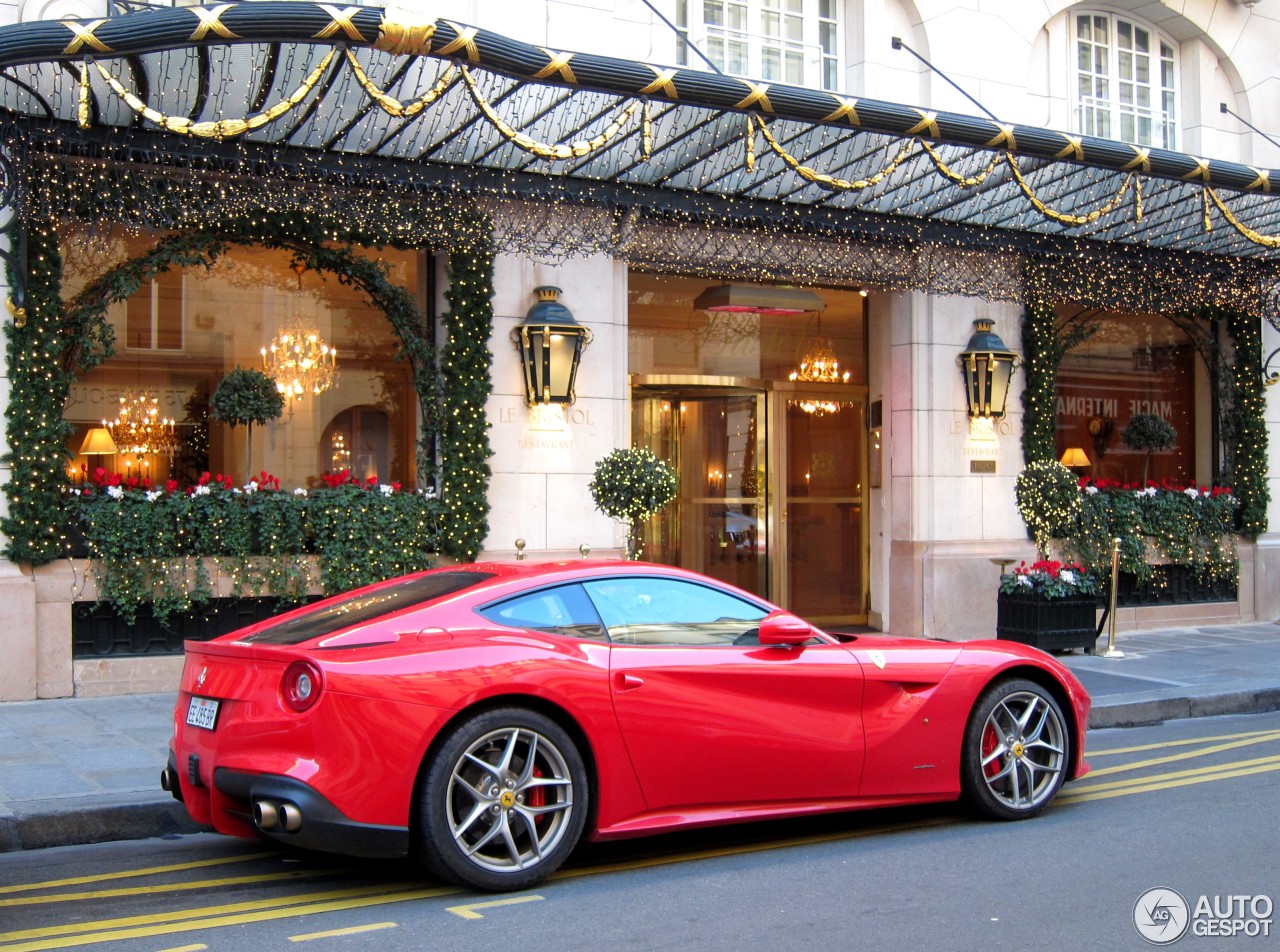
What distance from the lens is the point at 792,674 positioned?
20.6 feet

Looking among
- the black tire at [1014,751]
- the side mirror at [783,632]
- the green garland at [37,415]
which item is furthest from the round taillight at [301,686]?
the green garland at [37,415]

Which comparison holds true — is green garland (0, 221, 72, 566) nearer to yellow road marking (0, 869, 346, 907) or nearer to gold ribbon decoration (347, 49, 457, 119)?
gold ribbon decoration (347, 49, 457, 119)


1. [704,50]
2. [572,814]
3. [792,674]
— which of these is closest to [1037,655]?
[792,674]

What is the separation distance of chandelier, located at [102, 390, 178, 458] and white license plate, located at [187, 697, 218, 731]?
5693mm

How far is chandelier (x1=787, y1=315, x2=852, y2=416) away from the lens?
51.2 feet

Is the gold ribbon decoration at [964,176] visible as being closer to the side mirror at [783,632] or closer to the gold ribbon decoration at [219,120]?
the gold ribbon decoration at [219,120]

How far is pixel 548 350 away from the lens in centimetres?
1202

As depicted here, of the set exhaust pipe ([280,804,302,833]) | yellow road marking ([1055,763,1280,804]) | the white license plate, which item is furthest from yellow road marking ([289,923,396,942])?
yellow road marking ([1055,763,1280,804])

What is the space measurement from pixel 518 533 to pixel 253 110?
14.1 feet

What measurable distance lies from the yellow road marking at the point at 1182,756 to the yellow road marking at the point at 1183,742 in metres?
0.07

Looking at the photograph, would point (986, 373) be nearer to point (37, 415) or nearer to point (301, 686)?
point (37, 415)

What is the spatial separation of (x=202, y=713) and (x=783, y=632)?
2.59m

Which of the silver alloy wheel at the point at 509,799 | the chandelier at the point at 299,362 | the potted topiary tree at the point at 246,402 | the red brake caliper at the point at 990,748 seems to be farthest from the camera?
the chandelier at the point at 299,362

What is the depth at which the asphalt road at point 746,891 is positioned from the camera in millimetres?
5016
